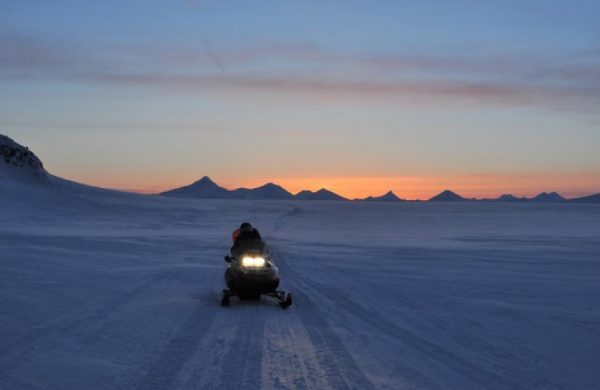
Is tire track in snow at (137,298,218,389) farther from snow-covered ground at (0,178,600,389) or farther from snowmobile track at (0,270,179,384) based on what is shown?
snowmobile track at (0,270,179,384)

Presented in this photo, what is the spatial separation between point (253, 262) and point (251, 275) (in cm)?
33

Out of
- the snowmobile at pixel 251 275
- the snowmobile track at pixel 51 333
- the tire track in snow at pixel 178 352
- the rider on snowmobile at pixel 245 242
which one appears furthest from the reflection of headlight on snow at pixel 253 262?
the snowmobile track at pixel 51 333

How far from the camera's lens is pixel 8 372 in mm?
7418

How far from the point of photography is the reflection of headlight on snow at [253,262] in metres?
13.6

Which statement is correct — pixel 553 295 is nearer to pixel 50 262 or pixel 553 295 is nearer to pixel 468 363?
pixel 468 363

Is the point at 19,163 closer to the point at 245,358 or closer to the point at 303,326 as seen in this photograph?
the point at 303,326

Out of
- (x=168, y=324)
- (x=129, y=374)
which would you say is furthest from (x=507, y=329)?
(x=129, y=374)

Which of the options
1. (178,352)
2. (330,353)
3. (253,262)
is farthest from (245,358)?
(253,262)

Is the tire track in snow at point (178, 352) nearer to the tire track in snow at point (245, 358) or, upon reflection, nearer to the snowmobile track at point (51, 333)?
the tire track in snow at point (245, 358)

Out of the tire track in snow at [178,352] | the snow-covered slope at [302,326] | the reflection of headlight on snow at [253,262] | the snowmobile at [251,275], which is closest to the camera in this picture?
the tire track in snow at [178,352]

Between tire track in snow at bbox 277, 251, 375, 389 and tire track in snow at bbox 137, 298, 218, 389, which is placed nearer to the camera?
tire track in snow at bbox 137, 298, 218, 389

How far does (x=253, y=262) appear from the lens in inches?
537

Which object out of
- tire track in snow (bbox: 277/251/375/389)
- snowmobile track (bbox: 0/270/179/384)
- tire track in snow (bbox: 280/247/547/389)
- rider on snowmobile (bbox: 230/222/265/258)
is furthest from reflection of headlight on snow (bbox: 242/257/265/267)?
snowmobile track (bbox: 0/270/179/384)

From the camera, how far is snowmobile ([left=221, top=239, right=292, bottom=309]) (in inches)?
527
